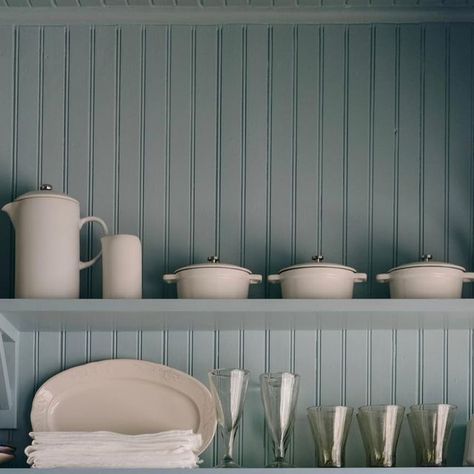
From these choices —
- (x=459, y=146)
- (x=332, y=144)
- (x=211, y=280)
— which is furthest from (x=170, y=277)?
(x=459, y=146)

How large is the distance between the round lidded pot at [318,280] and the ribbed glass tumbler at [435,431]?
0.30m

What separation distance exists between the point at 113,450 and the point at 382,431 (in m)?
0.57

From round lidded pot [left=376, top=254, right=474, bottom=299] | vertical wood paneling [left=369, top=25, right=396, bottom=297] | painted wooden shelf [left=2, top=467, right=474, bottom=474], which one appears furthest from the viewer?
vertical wood paneling [left=369, top=25, right=396, bottom=297]

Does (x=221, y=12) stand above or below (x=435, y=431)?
above

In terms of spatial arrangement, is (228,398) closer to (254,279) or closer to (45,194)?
(254,279)

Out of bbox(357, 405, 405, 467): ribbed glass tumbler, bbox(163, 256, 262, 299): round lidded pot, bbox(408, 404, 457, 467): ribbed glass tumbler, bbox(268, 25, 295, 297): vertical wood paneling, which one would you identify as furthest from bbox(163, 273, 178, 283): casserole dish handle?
bbox(408, 404, 457, 467): ribbed glass tumbler

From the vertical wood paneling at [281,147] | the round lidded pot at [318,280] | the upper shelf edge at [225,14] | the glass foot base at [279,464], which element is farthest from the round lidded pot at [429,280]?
the upper shelf edge at [225,14]

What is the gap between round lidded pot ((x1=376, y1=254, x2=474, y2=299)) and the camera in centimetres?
214

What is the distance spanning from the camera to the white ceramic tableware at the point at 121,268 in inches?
86.4

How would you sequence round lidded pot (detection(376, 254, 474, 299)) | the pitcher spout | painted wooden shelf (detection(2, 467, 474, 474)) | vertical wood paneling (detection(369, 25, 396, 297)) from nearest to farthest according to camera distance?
painted wooden shelf (detection(2, 467, 474, 474)), round lidded pot (detection(376, 254, 474, 299)), the pitcher spout, vertical wood paneling (detection(369, 25, 396, 297))

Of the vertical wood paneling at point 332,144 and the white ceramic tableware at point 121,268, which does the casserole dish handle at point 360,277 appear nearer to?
the vertical wood paneling at point 332,144

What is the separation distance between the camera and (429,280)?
214 cm

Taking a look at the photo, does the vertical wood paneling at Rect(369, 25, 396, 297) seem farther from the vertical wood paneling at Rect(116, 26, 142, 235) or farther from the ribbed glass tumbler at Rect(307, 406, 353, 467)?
the vertical wood paneling at Rect(116, 26, 142, 235)

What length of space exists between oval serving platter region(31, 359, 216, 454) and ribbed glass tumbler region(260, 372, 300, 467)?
0.16 meters
